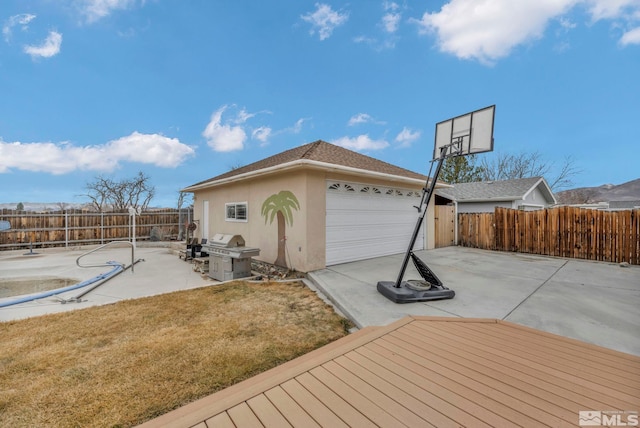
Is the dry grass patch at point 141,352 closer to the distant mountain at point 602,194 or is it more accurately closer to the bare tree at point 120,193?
the bare tree at point 120,193

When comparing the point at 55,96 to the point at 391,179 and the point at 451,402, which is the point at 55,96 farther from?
the point at 451,402

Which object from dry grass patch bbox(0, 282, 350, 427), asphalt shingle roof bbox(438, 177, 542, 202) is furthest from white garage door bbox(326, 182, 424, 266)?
asphalt shingle roof bbox(438, 177, 542, 202)

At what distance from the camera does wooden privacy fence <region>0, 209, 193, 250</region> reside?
11734 millimetres

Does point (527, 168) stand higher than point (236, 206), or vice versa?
point (527, 168)

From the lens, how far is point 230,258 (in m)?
6.55

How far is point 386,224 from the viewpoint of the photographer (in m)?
8.76

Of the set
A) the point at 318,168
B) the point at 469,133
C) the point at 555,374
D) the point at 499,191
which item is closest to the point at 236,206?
the point at 318,168

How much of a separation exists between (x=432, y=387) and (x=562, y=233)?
10528 millimetres

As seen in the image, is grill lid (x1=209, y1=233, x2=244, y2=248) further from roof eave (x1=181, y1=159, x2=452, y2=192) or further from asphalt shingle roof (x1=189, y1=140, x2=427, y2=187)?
asphalt shingle roof (x1=189, y1=140, x2=427, y2=187)

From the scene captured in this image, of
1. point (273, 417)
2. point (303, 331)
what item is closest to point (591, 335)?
point (303, 331)

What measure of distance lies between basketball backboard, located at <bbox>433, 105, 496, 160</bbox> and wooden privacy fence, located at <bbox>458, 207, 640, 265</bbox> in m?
7.47

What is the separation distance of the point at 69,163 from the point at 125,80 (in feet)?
27.5

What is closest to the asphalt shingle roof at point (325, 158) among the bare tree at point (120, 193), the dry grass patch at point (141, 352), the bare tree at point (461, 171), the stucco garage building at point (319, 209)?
the stucco garage building at point (319, 209)

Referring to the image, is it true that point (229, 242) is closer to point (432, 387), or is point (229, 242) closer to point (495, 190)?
point (432, 387)
